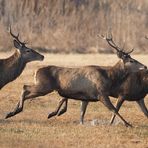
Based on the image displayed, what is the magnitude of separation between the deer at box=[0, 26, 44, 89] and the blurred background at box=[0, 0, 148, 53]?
3736 centimetres

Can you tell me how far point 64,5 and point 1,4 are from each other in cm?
581

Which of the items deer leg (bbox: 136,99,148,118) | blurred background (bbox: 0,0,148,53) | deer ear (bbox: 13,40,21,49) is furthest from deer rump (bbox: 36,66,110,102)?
blurred background (bbox: 0,0,148,53)

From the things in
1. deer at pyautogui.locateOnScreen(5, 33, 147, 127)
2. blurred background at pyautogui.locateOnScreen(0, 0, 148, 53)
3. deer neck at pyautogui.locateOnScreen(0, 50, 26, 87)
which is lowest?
blurred background at pyautogui.locateOnScreen(0, 0, 148, 53)

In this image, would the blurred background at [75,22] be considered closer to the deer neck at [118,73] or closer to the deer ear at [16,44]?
the deer ear at [16,44]

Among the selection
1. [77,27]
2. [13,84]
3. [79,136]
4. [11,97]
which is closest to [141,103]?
[79,136]

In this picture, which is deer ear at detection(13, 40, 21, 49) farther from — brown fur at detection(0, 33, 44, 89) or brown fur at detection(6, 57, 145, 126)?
brown fur at detection(6, 57, 145, 126)

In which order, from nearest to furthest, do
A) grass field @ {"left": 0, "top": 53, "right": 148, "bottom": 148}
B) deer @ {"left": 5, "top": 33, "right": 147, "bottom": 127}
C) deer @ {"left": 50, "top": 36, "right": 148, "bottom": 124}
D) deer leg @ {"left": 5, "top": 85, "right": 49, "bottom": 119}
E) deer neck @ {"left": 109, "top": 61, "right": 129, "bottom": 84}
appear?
grass field @ {"left": 0, "top": 53, "right": 148, "bottom": 148} → deer @ {"left": 5, "top": 33, "right": 147, "bottom": 127} → deer leg @ {"left": 5, "top": 85, "right": 49, "bottom": 119} → deer neck @ {"left": 109, "top": 61, "right": 129, "bottom": 84} → deer @ {"left": 50, "top": 36, "right": 148, "bottom": 124}

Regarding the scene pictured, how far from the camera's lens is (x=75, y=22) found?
2408 inches

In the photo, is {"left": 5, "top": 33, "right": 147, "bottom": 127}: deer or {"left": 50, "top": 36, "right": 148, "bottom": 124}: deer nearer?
{"left": 5, "top": 33, "right": 147, "bottom": 127}: deer

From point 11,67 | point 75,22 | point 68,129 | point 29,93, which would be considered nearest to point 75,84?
point 29,93

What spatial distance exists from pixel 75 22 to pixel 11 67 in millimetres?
42695

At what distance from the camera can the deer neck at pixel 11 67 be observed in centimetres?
1859

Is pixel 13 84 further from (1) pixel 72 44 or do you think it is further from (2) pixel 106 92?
(1) pixel 72 44

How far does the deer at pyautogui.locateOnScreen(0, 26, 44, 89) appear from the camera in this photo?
1859cm
